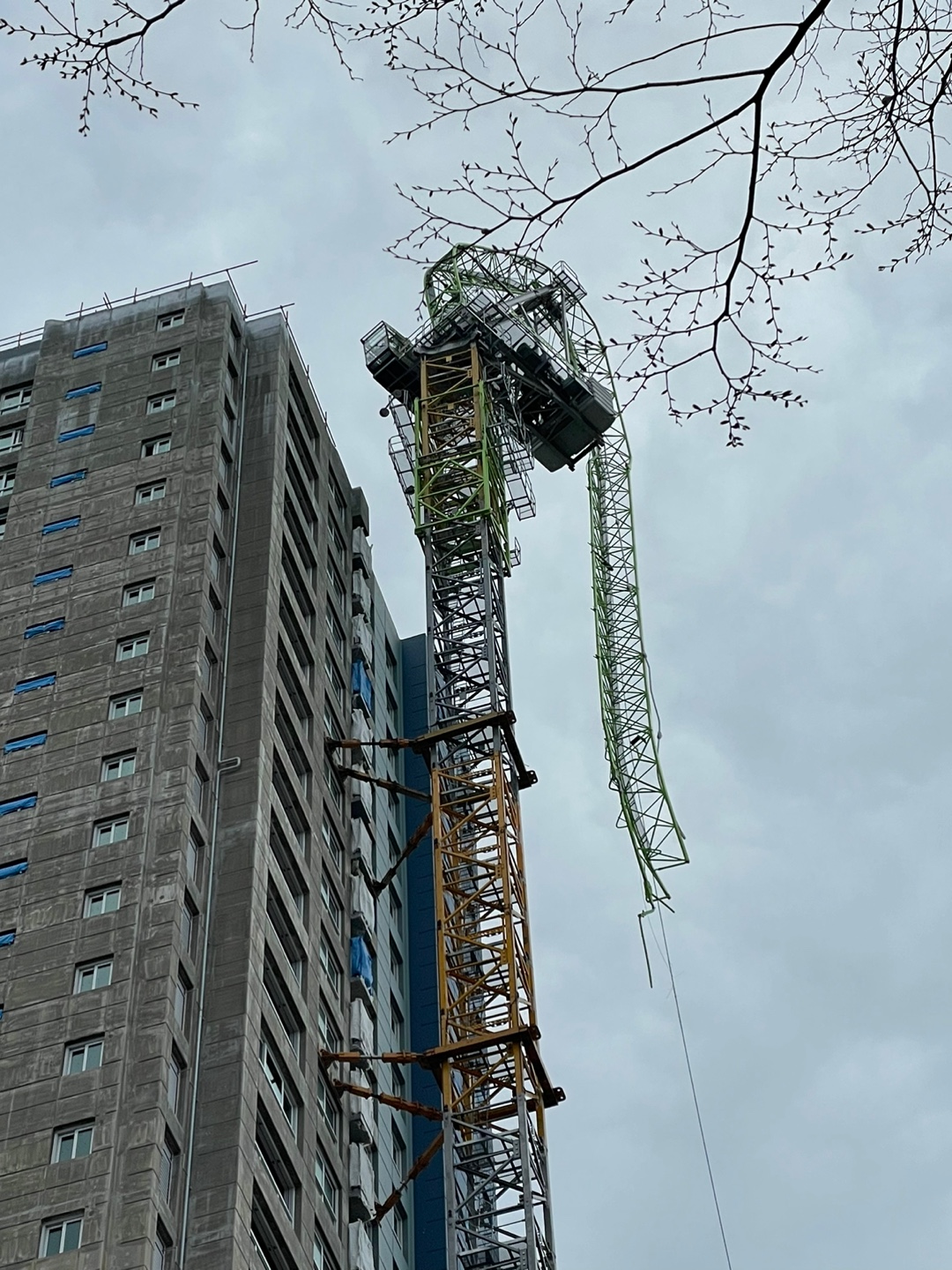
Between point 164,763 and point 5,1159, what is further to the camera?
point 164,763

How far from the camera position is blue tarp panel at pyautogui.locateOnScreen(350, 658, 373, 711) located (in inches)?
3514

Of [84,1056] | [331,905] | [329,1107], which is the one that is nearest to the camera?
[84,1056]

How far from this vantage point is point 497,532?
8812 centimetres

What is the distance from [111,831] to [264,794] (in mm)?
6422

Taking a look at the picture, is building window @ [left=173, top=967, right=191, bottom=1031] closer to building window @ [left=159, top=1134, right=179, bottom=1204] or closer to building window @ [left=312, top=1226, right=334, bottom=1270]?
building window @ [left=159, top=1134, right=179, bottom=1204]

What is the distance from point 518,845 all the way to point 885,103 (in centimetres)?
6190

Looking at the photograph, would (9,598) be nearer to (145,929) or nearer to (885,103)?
(145,929)

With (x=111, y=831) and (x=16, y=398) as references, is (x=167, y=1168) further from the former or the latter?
(x=16, y=398)

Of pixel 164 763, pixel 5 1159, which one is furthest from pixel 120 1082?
pixel 164 763

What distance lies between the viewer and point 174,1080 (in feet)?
194

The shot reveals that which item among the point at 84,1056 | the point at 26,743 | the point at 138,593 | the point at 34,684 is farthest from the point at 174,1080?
the point at 138,593

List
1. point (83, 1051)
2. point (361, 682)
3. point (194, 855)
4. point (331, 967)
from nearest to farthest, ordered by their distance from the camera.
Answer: point (83, 1051) < point (194, 855) < point (331, 967) < point (361, 682)

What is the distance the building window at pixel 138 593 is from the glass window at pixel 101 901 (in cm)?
1437

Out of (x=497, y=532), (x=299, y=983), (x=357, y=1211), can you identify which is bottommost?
(x=357, y=1211)
